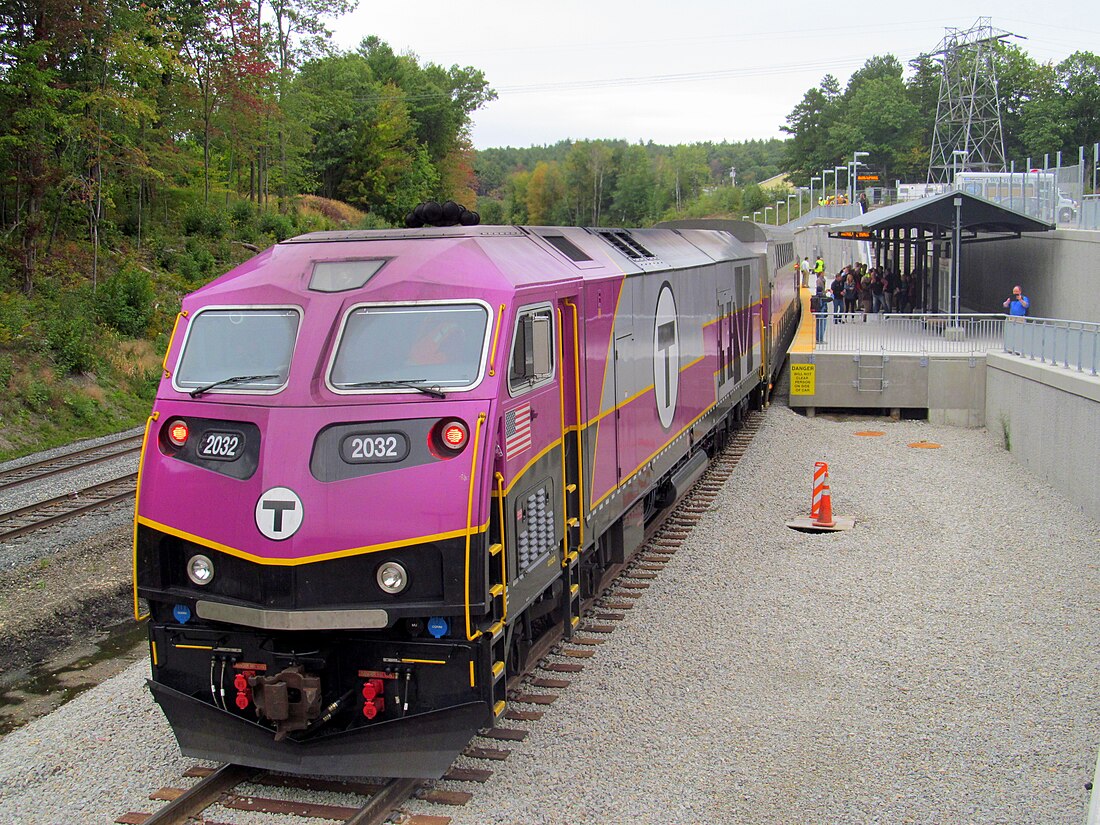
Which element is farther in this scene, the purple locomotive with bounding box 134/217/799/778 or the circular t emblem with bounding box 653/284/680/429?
the circular t emblem with bounding box 653/284/680/429

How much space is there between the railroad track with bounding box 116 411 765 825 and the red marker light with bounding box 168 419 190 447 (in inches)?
88.8

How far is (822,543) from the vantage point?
1349 centimetres

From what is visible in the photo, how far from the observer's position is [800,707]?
8562 mm

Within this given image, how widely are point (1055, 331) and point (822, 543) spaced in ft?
25.2

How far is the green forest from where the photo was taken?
2356cm

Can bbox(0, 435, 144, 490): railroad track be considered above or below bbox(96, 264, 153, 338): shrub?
below

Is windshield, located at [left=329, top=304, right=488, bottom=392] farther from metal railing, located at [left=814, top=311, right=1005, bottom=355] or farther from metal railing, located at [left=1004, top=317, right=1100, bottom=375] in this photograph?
metal railing, located at [left=814, top=311, right=1005, bottom=355]

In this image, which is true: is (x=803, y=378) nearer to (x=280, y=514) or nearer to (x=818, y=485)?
(x=818, y=485)

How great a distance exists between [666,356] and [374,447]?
20.3ft

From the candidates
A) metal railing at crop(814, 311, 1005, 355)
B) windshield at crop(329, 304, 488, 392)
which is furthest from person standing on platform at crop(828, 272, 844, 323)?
windshield at crop(329, 304, 488, 392)

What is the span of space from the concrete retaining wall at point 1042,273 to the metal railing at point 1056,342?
3225 mm

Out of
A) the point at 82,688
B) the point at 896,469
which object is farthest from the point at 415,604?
the point at 896,469

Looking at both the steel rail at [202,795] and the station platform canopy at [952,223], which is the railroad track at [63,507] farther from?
the station platform canopy at [952,223]

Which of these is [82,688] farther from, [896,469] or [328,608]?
[896,469]
